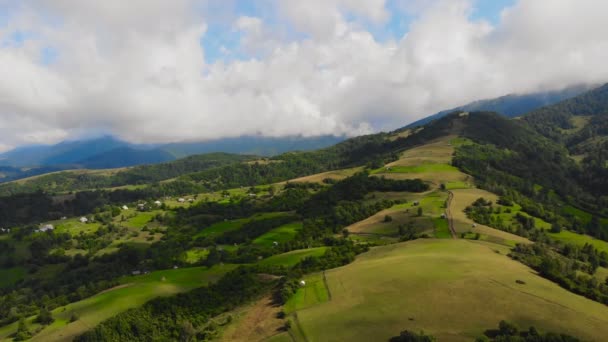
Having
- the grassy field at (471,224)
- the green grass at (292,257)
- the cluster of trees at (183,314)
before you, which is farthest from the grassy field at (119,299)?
the grassy field at (471,224)

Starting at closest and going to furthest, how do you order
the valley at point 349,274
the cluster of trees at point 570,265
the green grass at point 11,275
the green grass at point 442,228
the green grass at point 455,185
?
the valley at point 349,274 → the cluster of trees at point 570,265 → the green grass at point 442,228 → the green grass at point 11,275 → the green grass at point 455,185

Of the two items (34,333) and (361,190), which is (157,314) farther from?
(361,190)

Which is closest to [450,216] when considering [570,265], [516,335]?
[570,265]

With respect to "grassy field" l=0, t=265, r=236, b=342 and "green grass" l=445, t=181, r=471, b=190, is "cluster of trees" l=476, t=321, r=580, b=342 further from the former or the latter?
"green grass" l=445, t=181, r=471, b=190

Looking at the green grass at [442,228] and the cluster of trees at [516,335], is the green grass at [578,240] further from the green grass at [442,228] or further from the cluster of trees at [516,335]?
the cluster of trees at [516,335]

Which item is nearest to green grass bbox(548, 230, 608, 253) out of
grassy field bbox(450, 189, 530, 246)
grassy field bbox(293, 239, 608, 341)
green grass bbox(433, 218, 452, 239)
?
grassy field bbox(450, 189, 530, 246)

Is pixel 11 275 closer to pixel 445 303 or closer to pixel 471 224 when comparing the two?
pixel 445 303

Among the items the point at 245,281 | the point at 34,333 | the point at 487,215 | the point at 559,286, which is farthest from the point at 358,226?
the point at 34,333
